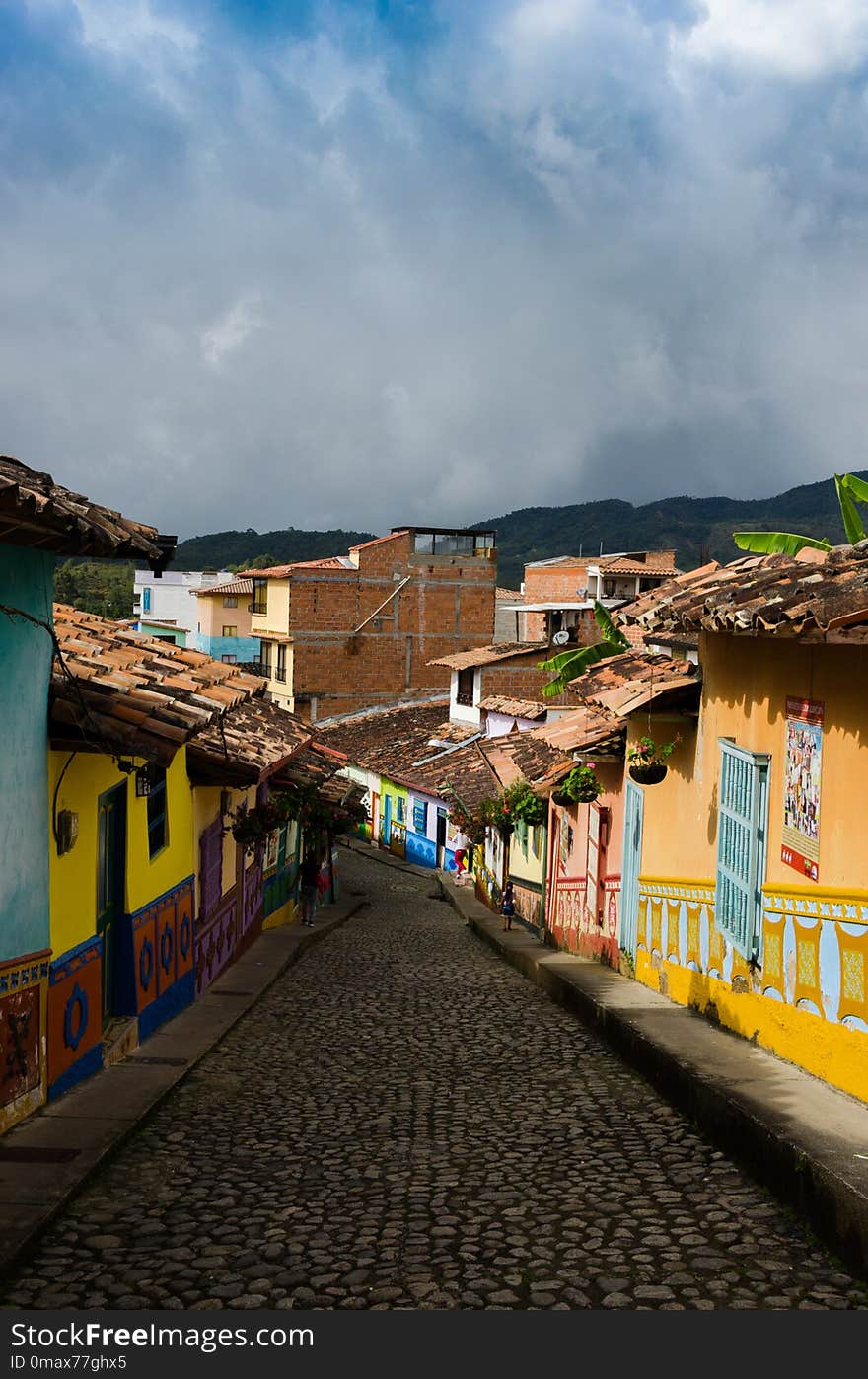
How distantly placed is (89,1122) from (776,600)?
17.0ft

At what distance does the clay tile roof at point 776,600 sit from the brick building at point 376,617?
43.9 metres

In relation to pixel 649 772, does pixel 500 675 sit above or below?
A: above

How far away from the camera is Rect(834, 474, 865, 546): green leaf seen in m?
11.5

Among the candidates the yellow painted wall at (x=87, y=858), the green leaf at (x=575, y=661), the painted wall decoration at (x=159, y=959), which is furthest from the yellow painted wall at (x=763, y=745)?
the painted wall decoration at (x=159, y=959)

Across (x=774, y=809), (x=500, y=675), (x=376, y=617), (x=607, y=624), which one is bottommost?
(x=774, y=809)

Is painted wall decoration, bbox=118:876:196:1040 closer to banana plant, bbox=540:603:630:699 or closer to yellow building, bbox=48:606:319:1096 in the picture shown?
yellow building, bbox=48:606:319:1096

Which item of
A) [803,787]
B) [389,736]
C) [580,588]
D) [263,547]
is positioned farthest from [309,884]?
[263,547]

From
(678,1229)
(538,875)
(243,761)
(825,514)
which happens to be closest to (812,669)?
(678,1229)

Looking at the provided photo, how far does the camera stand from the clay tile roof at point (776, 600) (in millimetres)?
6496

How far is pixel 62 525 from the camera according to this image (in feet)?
22.2

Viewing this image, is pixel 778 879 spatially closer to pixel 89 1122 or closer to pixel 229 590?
pixel 89 1122

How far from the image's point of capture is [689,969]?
11.3 metres

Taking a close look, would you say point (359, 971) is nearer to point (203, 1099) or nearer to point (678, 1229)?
point (203, 1099)

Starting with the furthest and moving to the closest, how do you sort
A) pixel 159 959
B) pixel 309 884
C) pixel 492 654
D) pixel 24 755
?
1. pixel 492 654
2. pixel 309 884
3. pixel 159 959
4. pixel 24 755
